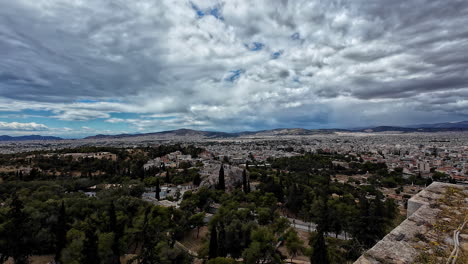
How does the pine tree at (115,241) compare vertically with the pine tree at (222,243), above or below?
above

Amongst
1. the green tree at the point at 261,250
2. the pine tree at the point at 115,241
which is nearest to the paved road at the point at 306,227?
the green tree at the point at 261,250

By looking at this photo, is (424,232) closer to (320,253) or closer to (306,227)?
(320,253)

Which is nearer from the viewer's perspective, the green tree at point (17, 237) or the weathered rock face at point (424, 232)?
the weathered rock face at point (424, 232)

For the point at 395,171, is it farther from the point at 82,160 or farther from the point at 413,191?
the point at 82,160

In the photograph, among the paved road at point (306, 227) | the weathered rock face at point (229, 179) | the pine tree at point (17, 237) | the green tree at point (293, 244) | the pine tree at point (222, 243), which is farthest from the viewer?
the weathered rock face at point (229, 179)

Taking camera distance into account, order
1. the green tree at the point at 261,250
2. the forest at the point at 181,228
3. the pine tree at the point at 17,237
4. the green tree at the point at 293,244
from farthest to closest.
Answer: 1. the green tree at the point at 293,244
2. the pine tree at the point at 17,237
3. the forest at the point at 181,228
4. the green tree at the point at 261,250

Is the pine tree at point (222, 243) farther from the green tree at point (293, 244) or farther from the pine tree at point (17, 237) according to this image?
the pine tree at point (17, 237)

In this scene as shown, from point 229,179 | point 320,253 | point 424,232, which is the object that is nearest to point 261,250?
point 320,253

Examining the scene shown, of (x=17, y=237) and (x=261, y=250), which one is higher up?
(x=17, y=237)

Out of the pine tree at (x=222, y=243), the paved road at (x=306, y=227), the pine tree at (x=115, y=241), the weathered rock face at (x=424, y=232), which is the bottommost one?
the paved road at (x=306, y=227)

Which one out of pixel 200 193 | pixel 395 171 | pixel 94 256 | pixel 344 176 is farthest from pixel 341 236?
pixel 395 171

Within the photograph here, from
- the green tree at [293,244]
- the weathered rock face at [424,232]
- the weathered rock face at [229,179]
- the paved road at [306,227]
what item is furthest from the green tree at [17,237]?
the paved road at [306,227]
